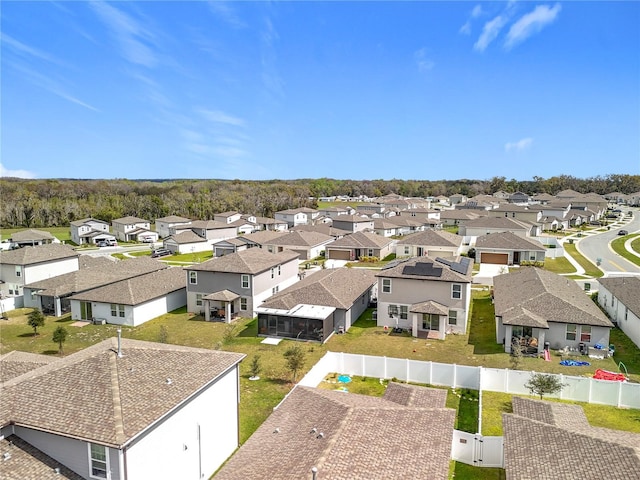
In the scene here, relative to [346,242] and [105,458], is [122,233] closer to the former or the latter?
[346,242]

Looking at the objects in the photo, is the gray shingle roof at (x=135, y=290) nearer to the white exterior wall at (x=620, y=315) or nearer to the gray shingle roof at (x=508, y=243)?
the white exterior wall at (x=620, y=315)

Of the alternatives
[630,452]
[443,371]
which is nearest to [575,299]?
[443,371]

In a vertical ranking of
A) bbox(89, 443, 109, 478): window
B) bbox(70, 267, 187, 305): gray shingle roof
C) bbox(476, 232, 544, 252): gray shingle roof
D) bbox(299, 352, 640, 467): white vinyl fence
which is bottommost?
bbox(299, 352, 640, 467): white vinyl fence

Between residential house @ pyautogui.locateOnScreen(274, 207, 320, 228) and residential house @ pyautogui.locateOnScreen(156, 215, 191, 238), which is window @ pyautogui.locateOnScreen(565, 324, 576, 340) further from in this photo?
residential house @ pyautogui.locateOnScreen(156, 215, 191, 238)

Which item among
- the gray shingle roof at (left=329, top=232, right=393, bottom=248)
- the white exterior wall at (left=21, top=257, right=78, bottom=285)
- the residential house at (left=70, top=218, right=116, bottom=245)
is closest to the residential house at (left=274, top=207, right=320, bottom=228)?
the gray shingle roof at (left=329, top=232, right=393, bottom=248)

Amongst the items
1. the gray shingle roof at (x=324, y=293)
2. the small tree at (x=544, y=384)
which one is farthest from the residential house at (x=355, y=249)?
the small tree at (x=544, y=384)

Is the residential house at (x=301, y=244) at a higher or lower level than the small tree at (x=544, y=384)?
higher

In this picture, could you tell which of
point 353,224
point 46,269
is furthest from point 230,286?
point 353,224
